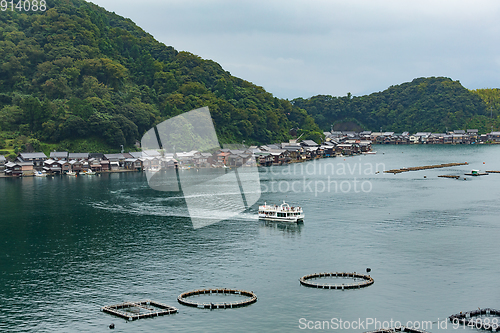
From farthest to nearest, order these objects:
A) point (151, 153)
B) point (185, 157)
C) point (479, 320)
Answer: point (185, 157), point (151, 153), point (479, 320)

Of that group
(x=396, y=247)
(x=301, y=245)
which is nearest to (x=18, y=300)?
(x=301, y=245)

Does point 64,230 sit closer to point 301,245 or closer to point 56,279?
point 56,279

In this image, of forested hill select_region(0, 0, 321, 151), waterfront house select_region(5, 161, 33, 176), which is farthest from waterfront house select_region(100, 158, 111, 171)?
waterfront house select_region(5, 161, 33, 176)

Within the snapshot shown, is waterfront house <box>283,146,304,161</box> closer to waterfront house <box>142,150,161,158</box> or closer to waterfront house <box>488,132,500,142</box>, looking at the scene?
waterfront house <box>142,150,161,158</box>

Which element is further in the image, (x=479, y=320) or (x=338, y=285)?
(x=338, y=285)

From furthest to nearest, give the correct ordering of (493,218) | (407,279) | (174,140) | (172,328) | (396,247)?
(174,140)
(493,218)
(396,247)
(407,279)
(172,328)

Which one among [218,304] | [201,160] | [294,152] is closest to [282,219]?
[218,304]

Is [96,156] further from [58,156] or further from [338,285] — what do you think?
[338,285]
